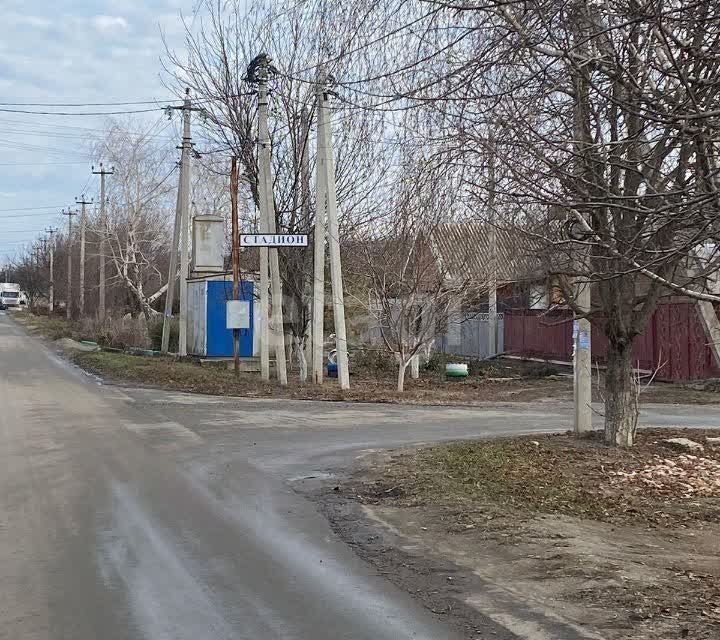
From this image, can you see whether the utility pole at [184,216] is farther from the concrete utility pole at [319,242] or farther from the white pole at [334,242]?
the white pole at [334,242]

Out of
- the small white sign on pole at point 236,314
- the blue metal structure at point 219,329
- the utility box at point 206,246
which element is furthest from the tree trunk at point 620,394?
the utility box at point 206,246

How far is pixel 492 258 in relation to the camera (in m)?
19.9

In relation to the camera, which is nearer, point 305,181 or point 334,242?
point 334,242

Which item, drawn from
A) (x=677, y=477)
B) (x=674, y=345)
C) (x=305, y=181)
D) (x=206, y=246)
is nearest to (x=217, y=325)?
(x=206, y=246)

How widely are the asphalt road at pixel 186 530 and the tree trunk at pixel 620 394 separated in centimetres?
314

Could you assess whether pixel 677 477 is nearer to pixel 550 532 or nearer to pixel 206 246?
pixel 550 532

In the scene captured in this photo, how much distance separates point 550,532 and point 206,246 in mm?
26378

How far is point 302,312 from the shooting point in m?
24.9

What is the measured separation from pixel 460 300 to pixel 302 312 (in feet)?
16.3

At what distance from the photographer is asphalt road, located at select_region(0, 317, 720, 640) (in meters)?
5.09

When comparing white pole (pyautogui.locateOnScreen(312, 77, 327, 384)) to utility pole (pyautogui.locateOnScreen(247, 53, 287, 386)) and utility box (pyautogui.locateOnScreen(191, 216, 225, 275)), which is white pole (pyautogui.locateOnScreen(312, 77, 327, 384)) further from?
utility box (pyautogui.locateOnScreen(191, 216, 225, 275))

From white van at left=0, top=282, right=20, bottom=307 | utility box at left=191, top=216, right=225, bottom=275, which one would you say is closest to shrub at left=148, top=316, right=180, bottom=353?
utility box at left=191, top=216, right=225, bottom=275

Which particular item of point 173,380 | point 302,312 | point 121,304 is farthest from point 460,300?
point 121,304

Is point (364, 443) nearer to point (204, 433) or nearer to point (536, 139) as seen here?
point (204, 433)
